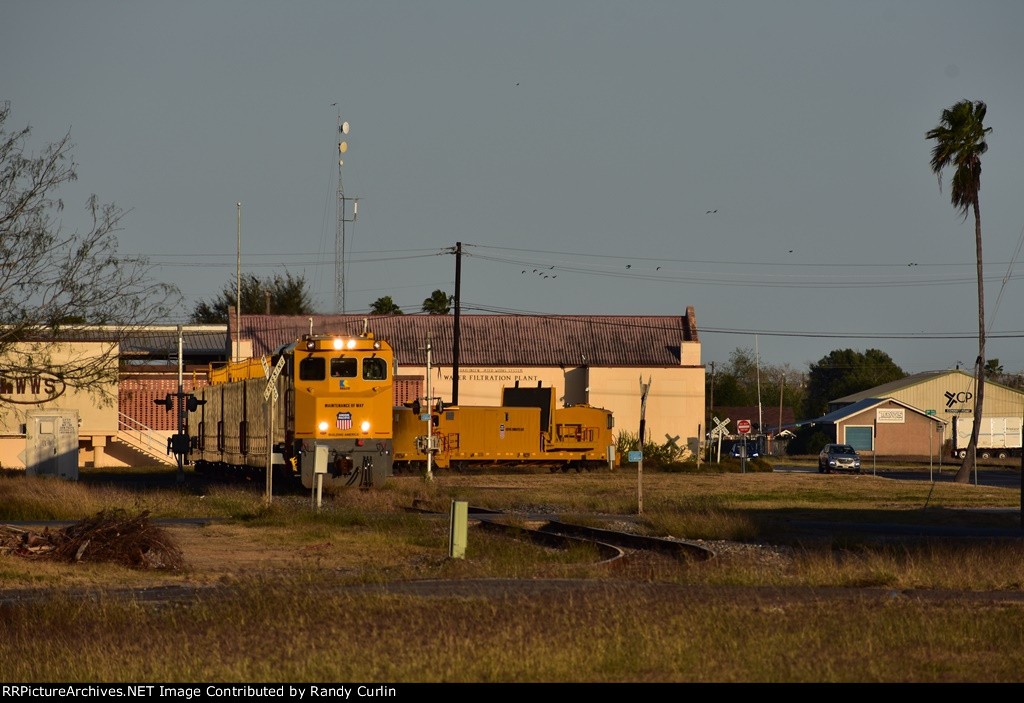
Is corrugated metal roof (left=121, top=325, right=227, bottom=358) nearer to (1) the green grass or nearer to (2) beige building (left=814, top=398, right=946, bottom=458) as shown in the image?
(2) beige building (left=814, top=398, right=946, bottom=458)

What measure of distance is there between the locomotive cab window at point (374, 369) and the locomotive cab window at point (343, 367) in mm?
289

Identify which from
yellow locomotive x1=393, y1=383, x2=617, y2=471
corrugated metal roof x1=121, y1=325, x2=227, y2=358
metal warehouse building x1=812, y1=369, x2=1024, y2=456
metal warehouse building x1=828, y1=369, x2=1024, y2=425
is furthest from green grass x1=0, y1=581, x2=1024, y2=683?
metal warehouse building x1=828, y1=369, x2=1024, y2=425

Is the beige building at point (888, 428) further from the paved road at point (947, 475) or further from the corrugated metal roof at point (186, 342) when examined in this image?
the corrugated metal roof at point (186, 342)

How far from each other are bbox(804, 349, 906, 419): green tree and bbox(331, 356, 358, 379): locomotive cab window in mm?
111701

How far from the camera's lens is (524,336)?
69.6m

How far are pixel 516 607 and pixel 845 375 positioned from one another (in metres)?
139

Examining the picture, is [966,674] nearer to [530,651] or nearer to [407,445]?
[530,651]

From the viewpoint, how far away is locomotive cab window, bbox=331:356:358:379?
31.2 m

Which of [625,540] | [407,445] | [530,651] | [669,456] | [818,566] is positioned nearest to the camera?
[530,651]

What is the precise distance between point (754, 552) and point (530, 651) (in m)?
9.78

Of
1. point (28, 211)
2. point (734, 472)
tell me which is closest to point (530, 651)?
point (28, 211)

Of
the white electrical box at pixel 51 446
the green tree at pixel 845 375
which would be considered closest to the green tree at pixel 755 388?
the green tree at pixel 845 375

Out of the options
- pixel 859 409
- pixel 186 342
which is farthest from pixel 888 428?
pixel 186 342

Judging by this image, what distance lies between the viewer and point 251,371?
34156 millimetres
